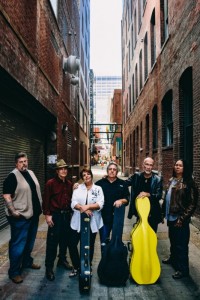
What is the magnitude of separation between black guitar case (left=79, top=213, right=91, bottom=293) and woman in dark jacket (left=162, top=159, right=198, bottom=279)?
1.37 m

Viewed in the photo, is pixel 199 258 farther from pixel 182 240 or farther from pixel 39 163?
pixel 39 163

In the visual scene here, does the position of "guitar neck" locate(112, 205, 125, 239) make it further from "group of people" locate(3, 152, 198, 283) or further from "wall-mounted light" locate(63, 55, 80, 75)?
"wall-mounted light" locate(63, 55, 80, 75)

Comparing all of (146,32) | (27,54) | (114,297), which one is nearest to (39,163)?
(27,54)

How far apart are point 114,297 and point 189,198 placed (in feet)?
5.85

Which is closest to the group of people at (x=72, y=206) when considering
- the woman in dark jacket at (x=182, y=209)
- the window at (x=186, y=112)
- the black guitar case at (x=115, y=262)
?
the woman in dark jacket at (x=182, y=209)

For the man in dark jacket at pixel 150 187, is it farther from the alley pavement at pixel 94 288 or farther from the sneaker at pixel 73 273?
the sneaker at pixel 73 273

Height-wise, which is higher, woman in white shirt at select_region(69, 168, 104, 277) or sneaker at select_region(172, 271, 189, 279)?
woman in white shirt at select_region(69, 168, 104, 277)

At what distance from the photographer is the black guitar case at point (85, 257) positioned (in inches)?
164

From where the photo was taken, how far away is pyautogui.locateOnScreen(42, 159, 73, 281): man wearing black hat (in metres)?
4.66

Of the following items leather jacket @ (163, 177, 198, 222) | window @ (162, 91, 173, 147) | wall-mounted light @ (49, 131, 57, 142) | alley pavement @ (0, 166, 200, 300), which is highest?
window @ (162, 91, 173, 147)

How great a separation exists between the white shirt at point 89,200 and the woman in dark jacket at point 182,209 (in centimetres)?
116

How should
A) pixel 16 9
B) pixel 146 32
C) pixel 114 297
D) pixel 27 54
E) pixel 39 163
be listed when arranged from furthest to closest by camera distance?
pixel 146 32, pixel 39 163, pixel 27 54, pixel 16 9, pixel 114 297

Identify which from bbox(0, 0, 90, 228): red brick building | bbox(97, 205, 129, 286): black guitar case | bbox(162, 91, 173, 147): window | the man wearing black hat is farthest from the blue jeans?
bbox(162, 91, 173, 147): window

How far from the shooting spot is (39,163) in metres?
11.7
